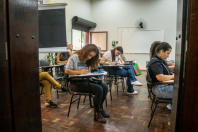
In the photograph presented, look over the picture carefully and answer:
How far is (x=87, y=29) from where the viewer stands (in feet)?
29.0

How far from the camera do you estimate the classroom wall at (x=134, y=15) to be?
8.16 m

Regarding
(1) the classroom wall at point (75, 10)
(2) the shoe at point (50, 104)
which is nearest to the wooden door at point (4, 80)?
(2) the shoe at point (50, 104)

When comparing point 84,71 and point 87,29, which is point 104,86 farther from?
point 87,29

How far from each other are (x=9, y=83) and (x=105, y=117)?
1.84 m

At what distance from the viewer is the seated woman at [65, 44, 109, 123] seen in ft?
7.45

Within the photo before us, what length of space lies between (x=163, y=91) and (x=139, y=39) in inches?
272

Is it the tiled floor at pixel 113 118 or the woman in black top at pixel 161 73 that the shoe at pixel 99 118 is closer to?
the tiled floor at pixel 113 118

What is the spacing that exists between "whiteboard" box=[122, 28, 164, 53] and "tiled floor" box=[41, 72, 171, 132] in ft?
18.7

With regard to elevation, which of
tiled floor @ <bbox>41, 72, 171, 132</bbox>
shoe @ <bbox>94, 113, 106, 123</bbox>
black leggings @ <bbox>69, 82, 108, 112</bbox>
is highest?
black leggings @ <bbox>69, 82, 108, 112</bbox>

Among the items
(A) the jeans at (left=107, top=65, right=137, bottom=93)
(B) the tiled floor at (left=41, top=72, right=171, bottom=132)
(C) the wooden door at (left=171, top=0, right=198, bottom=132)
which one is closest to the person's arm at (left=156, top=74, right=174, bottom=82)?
(B) the tiled floor at (left=41, top=72, right=171, bottom=132)

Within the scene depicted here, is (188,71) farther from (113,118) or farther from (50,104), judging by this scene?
(50,104)

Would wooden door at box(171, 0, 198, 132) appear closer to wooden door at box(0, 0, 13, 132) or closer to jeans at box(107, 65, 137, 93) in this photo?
wooden door at box(0, 0, 13, 132)

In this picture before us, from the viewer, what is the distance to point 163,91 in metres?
1.98

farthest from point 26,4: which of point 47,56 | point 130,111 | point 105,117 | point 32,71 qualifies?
point 47,56
